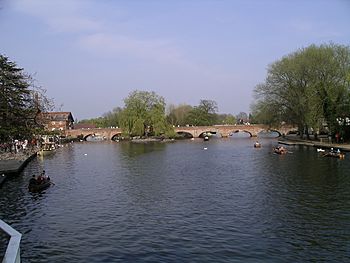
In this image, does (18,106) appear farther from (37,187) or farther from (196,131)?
(196,131)

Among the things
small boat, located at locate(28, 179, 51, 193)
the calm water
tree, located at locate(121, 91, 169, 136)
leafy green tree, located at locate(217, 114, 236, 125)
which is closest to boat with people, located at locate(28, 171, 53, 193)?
small boat, located at locate(28, 179, 51, 193)

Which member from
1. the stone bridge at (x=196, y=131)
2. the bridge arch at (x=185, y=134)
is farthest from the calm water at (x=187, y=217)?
the bridge arch at (x=185, y=134)

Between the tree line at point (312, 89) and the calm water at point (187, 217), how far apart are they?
24537mm

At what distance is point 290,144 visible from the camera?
6700 centimetres

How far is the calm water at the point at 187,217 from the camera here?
14.4 m

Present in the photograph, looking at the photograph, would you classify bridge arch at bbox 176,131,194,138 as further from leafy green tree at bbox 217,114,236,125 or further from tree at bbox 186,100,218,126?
leafy green tree at bbox 217,114,236,125

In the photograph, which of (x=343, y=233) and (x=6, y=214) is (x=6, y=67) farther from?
(x=343, y=233)

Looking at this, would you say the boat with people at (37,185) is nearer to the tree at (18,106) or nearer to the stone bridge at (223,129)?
the tree at (18,106)

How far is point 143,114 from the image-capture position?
103m

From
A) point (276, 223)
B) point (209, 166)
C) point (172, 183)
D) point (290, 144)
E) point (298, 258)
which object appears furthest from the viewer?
point (290, 144)

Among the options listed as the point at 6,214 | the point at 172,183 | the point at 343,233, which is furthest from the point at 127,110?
the point at 343,233

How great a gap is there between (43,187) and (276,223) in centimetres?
1682

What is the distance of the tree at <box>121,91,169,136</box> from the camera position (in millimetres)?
101812

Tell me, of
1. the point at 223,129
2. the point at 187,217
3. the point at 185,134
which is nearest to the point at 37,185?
the point at 187,217
